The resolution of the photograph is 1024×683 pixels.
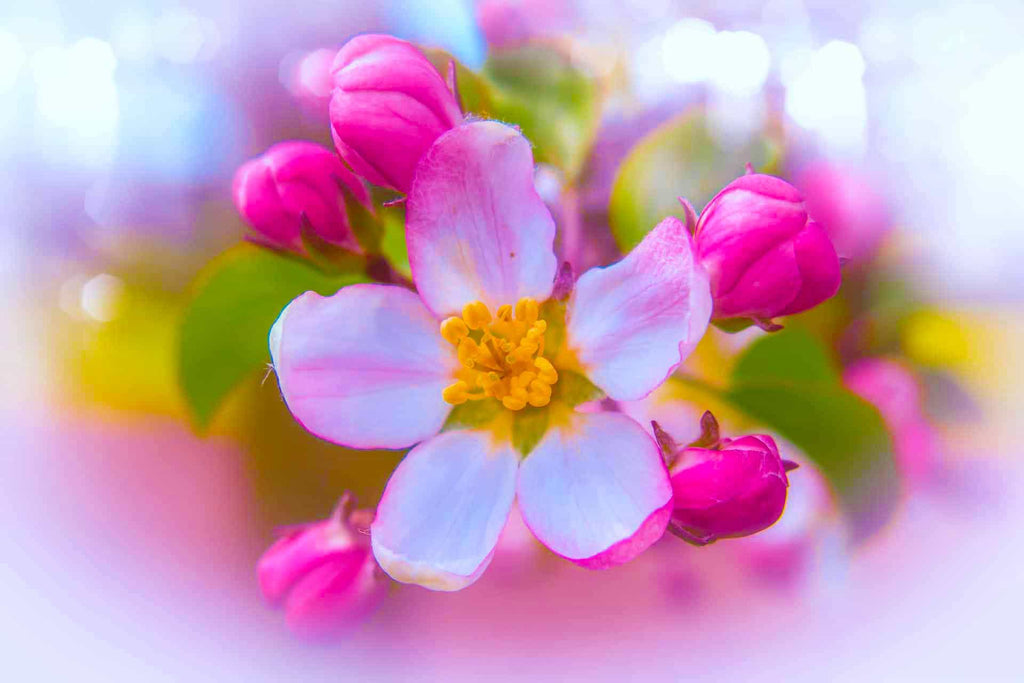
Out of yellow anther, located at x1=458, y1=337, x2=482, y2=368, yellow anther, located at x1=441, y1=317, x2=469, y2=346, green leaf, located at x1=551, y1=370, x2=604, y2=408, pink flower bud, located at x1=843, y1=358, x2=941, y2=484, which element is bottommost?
pink flower bud, located at x1=843, y1=358, x2=941, y2=484

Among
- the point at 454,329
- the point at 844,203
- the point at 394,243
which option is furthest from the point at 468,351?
the point at 844,203

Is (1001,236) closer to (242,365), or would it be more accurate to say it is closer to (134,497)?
(242,365)

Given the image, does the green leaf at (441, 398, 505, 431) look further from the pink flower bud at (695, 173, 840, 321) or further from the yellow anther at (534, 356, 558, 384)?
the pink flower bud at (695, 173, 840, 321)

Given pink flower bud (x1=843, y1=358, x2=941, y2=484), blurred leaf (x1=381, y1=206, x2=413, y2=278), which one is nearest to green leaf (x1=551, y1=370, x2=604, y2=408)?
blurred leaf (x1=381, y1=206, x2=413, y2=278)

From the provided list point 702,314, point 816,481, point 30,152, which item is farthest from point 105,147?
point 816,481

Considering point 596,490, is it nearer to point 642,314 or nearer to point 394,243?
point 642,314

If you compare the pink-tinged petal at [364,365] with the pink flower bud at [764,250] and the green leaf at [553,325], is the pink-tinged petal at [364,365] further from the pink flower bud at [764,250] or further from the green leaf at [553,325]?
the pink flower bud at [764,250]

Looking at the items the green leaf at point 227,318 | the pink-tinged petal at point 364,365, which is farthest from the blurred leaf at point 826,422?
the green leaf at point 227,318
